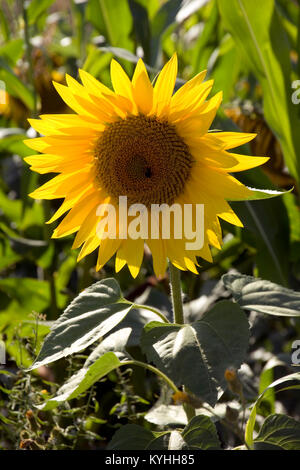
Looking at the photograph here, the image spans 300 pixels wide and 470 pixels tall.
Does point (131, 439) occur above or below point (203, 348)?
below

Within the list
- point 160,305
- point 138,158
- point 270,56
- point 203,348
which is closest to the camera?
point 203,348

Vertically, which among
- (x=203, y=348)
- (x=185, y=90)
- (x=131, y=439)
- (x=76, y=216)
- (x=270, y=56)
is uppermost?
(x=270, y=56)

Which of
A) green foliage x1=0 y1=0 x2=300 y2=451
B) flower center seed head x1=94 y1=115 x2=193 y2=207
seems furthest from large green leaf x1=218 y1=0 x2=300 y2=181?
flower center seed head x1=94 y1=115 x2=193 y2=207

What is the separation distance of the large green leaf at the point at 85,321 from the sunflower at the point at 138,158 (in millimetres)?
36

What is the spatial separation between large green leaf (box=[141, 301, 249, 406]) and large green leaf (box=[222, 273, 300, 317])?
0.03 meters

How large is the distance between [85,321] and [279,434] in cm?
23

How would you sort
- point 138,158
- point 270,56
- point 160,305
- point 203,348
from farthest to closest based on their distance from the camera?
1. point 270,56
2. point 160,305
3. point 138,158
4. point 203,348

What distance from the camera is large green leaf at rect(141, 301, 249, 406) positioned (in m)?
0.61

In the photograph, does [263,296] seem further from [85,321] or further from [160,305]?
[160,305]

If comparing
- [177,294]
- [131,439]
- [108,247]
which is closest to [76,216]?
[108,247]

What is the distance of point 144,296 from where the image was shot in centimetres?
101

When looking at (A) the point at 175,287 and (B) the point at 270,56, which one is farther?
(B) the point at 270,56

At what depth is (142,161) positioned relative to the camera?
2.55 feet

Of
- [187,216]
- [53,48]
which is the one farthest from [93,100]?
[53,48]
